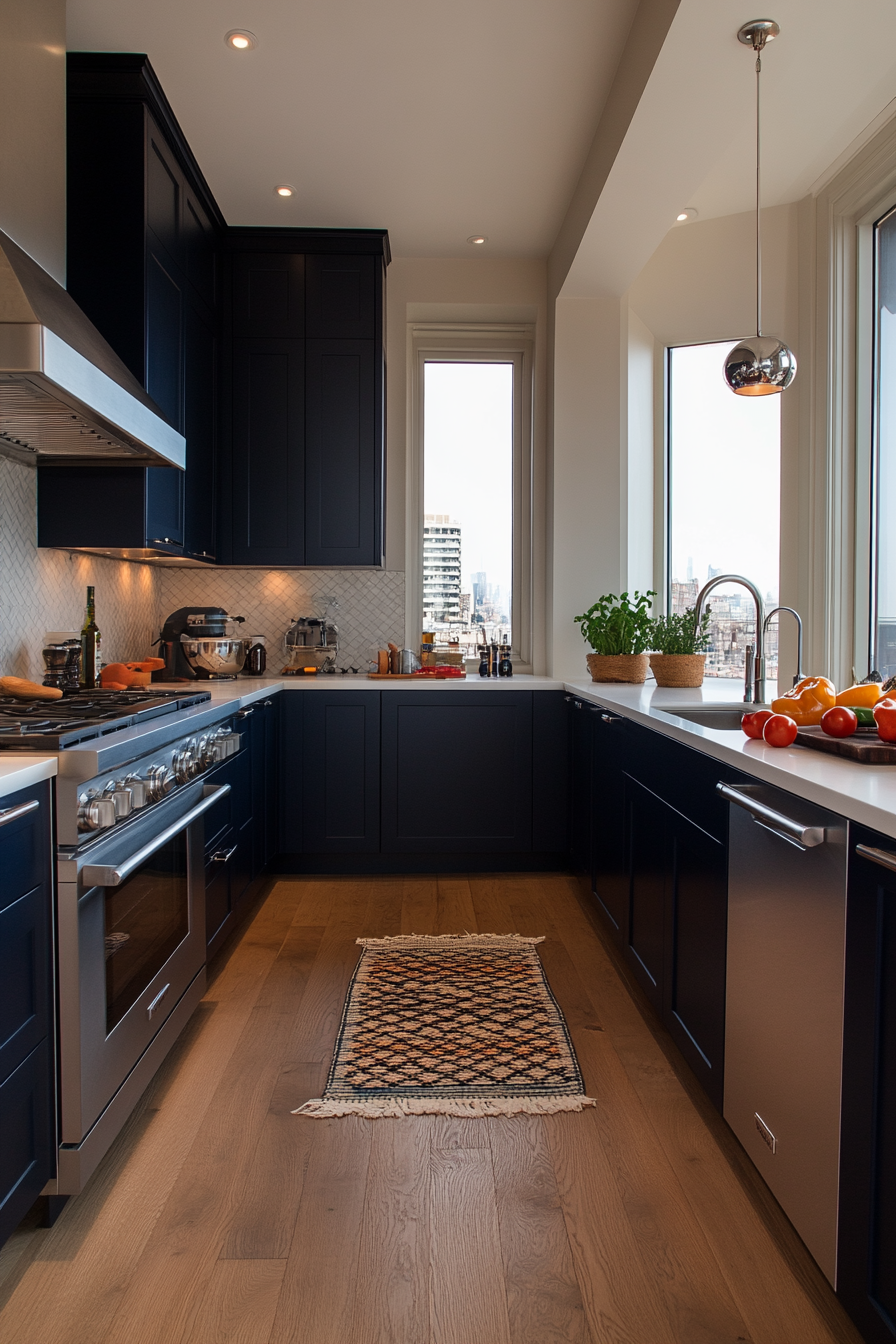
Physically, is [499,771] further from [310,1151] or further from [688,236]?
[688,236]

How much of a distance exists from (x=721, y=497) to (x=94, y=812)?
3.16m

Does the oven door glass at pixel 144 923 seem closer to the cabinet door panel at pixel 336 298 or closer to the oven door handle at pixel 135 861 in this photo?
the oven door handle at pixel 135 861

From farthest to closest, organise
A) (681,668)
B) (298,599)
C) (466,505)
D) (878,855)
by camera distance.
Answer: (466,505) → (298,599) → (681,668) → (878,855)

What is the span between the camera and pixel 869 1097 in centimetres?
116

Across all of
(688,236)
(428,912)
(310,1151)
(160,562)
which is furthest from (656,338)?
(310,1151)

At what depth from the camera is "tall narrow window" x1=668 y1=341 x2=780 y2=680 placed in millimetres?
3748

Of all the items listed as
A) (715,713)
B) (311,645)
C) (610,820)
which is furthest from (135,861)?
(311,645)

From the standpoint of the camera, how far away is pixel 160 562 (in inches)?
156

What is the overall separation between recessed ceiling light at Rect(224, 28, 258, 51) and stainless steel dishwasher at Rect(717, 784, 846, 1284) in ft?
8.63

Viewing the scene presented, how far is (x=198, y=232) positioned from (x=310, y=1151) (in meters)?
3.39

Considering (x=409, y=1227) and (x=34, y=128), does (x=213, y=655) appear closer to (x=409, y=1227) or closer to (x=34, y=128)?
(x=34, y=128)

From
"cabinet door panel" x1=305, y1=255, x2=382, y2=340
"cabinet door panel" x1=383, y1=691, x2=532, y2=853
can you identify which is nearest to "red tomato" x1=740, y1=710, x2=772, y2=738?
"cabinet door panel" x1=383, y1=691, x2=532, y2=853

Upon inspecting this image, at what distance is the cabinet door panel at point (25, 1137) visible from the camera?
135cm

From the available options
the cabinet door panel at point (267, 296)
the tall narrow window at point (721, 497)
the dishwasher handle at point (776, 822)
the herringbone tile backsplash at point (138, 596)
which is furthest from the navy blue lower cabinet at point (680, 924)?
the cabinet door panel at point (267, 296)
